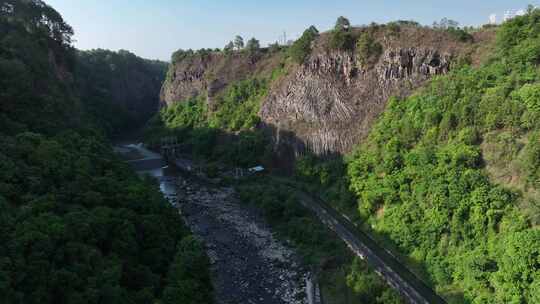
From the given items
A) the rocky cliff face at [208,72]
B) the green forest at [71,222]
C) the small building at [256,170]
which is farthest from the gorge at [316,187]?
the rocky cliff face at [208,72]

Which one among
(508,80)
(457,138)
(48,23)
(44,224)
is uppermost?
(48,23)

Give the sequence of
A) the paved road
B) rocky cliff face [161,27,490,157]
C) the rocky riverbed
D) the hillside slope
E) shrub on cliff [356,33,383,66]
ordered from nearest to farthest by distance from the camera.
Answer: the paved road < the rocky riverbed < rocky cliff face [161,27,490,157] < shrub on cliff [356,33,383,66] < the hillside slope

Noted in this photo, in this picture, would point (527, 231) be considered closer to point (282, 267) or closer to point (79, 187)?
point (282, 267)

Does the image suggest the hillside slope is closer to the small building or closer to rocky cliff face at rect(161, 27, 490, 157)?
the small building

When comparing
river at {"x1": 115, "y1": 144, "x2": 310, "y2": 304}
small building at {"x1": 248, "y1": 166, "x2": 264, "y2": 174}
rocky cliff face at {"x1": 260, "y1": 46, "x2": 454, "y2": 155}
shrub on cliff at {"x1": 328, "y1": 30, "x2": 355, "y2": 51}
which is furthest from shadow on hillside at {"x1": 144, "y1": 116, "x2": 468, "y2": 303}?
shrub on cliff at {"x1": 328, "y1": 30, "x2": 355, "y2": 51}

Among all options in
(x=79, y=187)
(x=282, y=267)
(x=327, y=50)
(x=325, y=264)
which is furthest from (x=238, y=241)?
(x=327, y=50)
